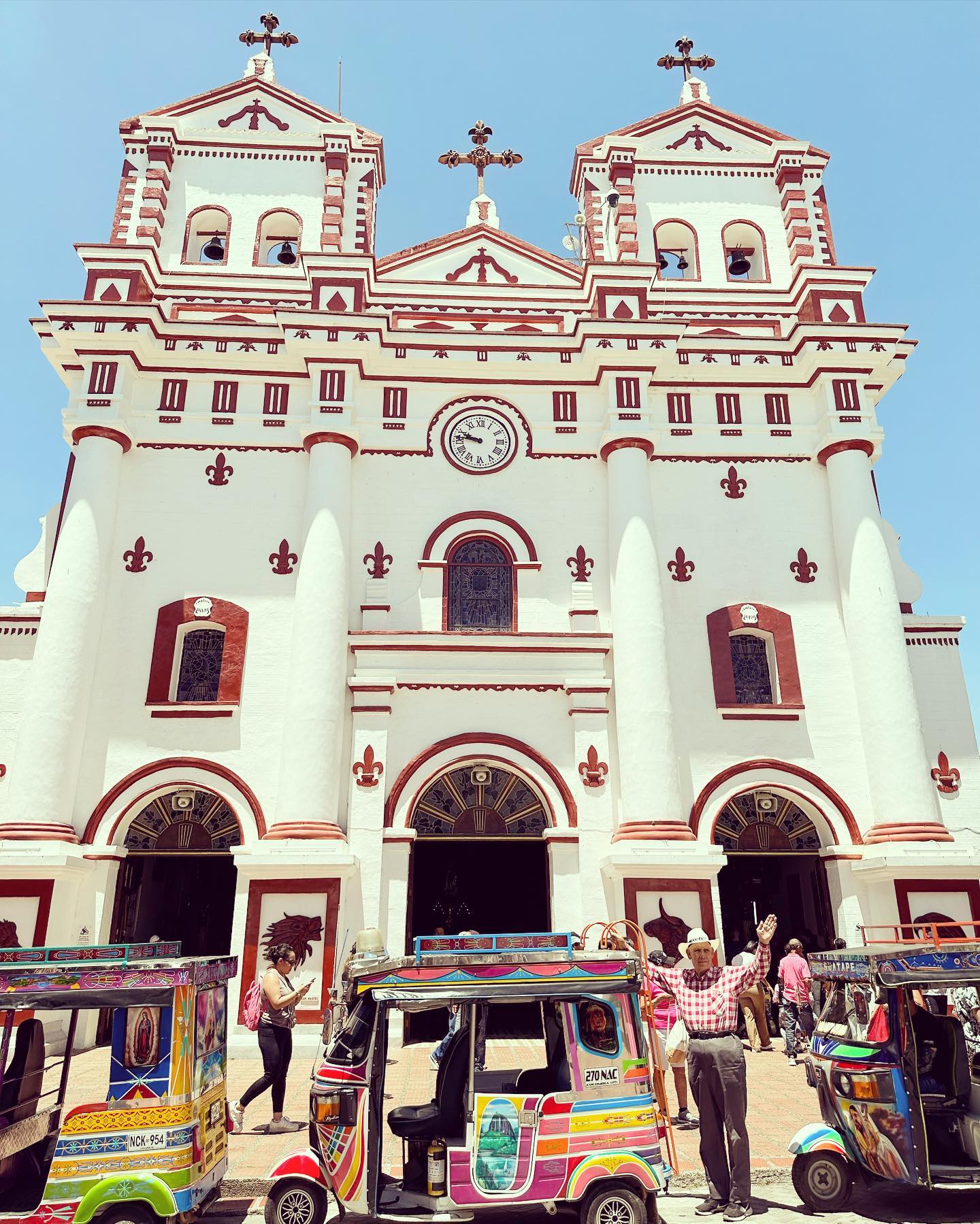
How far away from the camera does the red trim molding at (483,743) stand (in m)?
16.0

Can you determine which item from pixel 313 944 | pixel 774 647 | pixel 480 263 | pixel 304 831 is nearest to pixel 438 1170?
pixel 313 944

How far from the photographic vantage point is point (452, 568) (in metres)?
17.9

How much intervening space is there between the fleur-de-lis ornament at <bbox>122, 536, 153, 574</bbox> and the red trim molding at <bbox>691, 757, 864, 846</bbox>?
Result: 1082cm

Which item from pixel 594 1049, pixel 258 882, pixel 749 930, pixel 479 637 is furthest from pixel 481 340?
pixel 594 1049

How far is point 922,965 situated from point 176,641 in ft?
43.8

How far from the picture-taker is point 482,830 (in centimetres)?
1620

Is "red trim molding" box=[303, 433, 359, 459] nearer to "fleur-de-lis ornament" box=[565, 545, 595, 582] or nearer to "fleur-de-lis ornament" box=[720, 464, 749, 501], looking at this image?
"fleur-de-lis ornament" box=[565, 545, 595, 582]

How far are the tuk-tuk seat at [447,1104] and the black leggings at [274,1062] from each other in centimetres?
277

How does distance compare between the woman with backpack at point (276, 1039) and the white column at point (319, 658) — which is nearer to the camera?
the woman with backpack at point (276, 1039)

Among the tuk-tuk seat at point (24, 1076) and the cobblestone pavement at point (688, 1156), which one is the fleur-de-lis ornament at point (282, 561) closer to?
the cobblestone pavement at point (688, 1156)

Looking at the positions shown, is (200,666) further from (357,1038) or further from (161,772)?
(357,1038)

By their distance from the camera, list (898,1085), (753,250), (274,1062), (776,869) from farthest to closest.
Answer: (753,250) → (776,869) → (274,1062) → (898,1085)

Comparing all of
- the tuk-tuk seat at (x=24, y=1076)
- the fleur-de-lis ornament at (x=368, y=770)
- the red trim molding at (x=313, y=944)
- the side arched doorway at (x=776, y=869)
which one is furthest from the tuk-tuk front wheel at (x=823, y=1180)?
the fleur-de-lis ornament at (x=368, y=770)

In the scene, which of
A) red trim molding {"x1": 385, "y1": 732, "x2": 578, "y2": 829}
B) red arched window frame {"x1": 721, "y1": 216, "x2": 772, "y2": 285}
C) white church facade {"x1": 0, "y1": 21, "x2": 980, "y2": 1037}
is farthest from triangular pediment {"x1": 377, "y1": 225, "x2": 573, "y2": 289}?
red trim molding {"x1": 385, "y1": 732, "x2": 578, "y2": 829}
